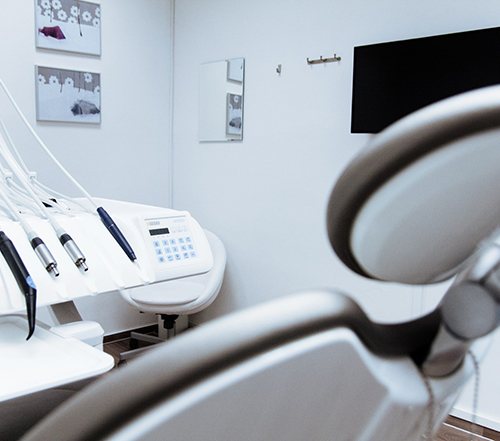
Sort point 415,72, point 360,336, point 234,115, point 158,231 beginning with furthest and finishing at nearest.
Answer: point 234,115 < point 415,72 < point 158,231 < point 360,336

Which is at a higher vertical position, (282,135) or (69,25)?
(69,25)

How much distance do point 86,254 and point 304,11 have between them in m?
2.12

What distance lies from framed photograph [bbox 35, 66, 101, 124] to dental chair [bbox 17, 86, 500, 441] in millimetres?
2902

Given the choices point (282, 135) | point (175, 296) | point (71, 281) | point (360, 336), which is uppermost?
point (282, 135)

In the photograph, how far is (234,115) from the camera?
312 cm

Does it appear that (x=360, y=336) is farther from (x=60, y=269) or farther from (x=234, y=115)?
(x=234, y=115)

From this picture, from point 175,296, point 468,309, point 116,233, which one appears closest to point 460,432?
point 175,296

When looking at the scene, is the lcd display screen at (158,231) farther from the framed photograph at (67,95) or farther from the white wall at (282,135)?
the framed photograph at (67,95)

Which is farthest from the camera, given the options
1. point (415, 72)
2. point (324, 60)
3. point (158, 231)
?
point (324, 60)

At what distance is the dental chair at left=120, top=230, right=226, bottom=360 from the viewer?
9.23 feet

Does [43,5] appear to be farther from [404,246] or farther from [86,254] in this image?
[404,246]

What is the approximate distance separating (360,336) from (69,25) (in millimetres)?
3071

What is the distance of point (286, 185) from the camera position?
2895 mm

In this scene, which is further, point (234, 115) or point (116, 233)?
point (234, 115)
